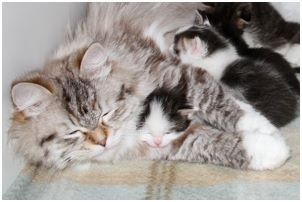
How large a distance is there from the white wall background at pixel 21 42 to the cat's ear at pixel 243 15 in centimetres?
80

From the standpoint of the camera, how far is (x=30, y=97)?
1.48 meters

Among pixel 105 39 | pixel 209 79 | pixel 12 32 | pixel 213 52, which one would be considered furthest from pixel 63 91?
pixel 213 52

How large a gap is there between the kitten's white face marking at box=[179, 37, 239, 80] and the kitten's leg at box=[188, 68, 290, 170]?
0.56ft

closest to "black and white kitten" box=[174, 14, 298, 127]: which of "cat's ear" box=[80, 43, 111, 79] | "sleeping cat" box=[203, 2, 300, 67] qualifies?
"sleeping cat" box=[203, 2, 300, 67]

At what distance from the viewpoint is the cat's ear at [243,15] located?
219cm

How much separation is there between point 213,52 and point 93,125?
2.23 ft

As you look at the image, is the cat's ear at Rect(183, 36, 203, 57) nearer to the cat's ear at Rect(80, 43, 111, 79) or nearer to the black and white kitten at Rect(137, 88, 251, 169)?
the black and white kitten at Rect(137, 88, 251, 169)

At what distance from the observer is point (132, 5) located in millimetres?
2090

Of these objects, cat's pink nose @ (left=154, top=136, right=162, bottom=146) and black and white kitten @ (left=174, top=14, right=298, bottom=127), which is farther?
black and white kitten @ (left=174, top=14, right=298, bottom=127)

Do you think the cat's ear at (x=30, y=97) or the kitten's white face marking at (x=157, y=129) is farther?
the kitten's white face marking at (x=157, y=129)

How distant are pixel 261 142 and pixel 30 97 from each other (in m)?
0.76

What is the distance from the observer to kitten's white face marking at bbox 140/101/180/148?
165cm

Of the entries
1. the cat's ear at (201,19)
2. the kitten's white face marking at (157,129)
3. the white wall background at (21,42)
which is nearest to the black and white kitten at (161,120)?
the kitten's white face marking at (157,129)

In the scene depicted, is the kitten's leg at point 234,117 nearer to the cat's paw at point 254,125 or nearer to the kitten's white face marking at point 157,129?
the cat's paw at point 254,125
